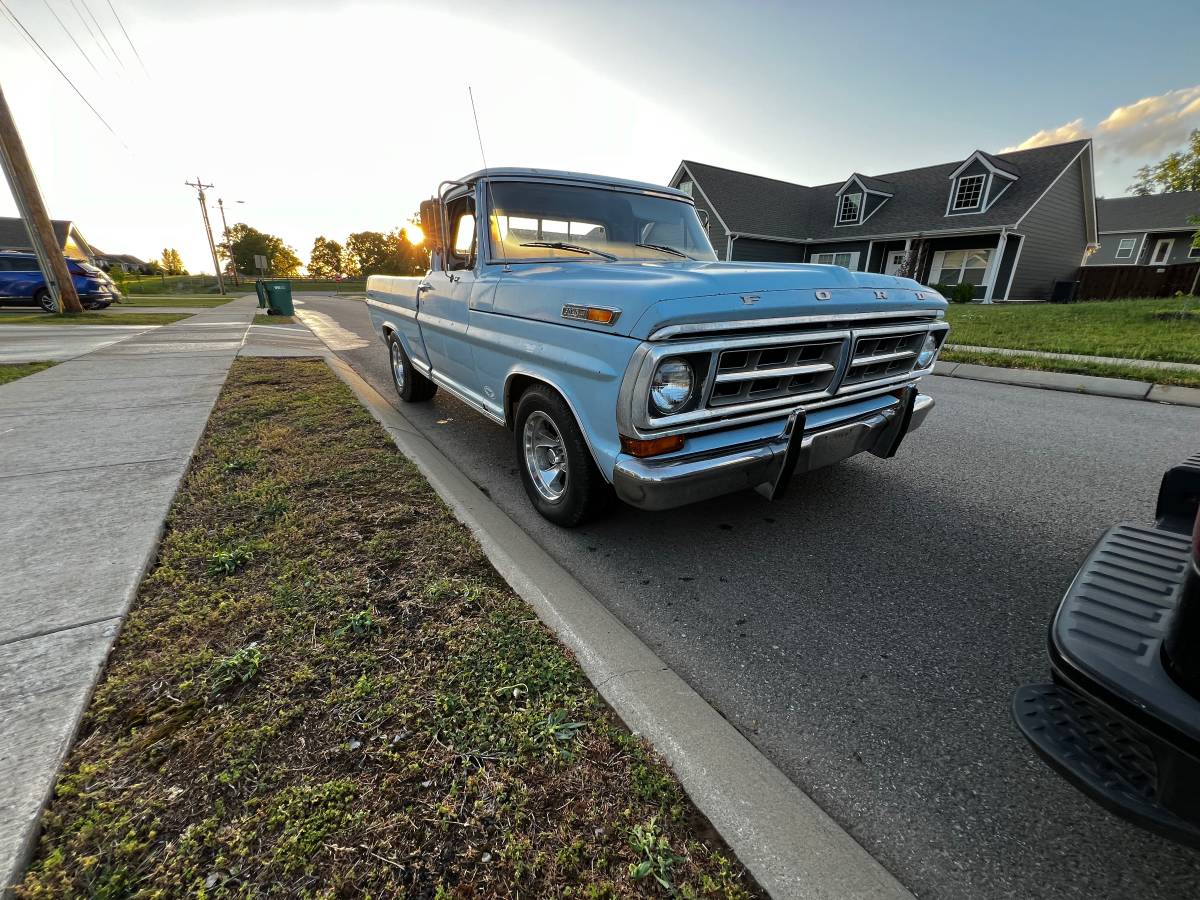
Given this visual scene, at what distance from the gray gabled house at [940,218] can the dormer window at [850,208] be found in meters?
0.05

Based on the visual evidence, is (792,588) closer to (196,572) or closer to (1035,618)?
(1035,618)

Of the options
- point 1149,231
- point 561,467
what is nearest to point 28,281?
point 561,467

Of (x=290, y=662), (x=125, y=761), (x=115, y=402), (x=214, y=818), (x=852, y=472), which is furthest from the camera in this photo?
(x=115, y=402)

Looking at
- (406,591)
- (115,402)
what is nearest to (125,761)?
(406,591)

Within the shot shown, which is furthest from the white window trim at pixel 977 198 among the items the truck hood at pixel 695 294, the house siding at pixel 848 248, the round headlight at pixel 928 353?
the truck hood at pixel 695 294

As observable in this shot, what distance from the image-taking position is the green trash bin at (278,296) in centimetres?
1684

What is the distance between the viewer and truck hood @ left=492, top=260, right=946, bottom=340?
2152mm

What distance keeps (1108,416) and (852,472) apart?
3622 mm

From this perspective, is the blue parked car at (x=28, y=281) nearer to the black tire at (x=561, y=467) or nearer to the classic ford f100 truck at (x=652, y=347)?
the classic ford f100 truck at (x=652, y=347)

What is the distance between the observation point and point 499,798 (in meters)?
1.40

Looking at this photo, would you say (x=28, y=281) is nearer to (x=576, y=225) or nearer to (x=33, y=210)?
(x=33, y=210)

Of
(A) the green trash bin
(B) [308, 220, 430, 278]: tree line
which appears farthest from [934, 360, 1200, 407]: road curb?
(B) [308, 220, 430, 278]: tree line

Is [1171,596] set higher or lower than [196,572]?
higher

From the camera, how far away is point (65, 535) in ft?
8.39
